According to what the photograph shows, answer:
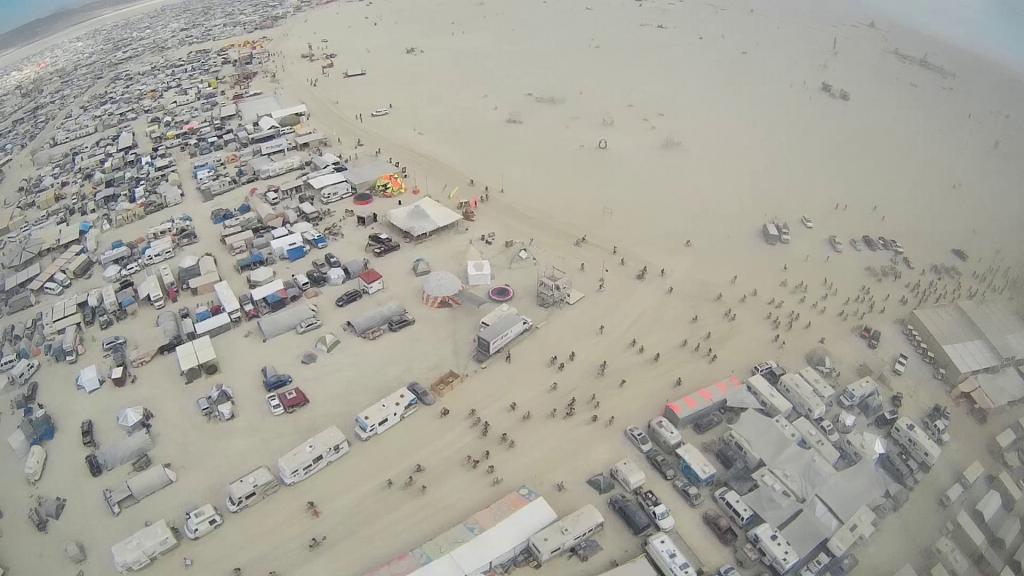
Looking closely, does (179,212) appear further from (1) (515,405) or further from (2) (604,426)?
(2) (604,426)

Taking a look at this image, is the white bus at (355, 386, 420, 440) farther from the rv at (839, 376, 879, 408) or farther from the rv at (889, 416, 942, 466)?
the rv at (889, 416, 942, 466)

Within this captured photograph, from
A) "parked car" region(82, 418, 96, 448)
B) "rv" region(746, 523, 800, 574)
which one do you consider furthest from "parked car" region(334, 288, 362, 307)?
"rv" region(746, 523, 800, 574)

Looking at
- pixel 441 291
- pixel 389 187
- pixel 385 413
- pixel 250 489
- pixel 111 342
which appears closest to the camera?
pixel 250 489

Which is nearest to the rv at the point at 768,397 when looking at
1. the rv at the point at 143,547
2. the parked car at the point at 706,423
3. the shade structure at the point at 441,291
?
the parked car at the point at 706,423

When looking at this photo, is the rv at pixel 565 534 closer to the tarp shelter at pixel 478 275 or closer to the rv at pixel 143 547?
the rv at pixel 143 547

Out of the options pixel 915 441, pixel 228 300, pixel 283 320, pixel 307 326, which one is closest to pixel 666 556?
pixel 915 441

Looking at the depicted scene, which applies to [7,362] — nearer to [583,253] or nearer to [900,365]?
[583,253]

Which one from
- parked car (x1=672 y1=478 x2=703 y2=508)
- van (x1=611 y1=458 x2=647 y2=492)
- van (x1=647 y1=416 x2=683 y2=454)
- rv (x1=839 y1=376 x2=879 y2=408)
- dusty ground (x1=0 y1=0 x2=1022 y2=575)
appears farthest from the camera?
rv (x1=839 y1=376 x2=879 y2=408)
